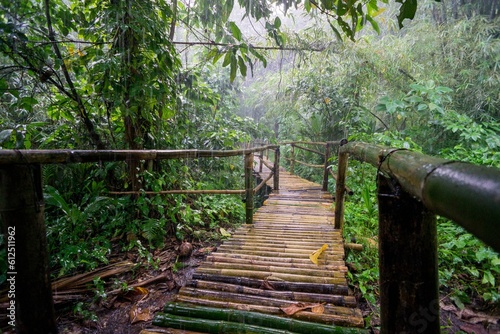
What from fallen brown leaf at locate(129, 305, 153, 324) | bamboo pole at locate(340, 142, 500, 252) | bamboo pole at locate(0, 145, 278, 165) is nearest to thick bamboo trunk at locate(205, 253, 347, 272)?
fallen brown leaf at locate(129, 305, 153, 324)

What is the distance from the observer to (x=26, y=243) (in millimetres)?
1039

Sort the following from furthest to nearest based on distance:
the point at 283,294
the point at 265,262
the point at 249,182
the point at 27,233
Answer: the point at 249,182, the point at 265,262, the point at 283,294, the point at 27,233

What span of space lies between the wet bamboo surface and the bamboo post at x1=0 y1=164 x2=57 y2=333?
68cm

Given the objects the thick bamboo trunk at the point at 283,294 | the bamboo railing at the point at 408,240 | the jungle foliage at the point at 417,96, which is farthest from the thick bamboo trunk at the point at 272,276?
the bamboo railing at the point at 408,240

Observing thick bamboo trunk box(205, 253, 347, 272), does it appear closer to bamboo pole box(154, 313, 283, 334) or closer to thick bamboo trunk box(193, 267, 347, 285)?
thick bamboo trunk box(193, 267, 347, 285)

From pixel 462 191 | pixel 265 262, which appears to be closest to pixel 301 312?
pixel 265 262

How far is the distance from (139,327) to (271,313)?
2.44 feet

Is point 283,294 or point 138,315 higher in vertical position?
point 283,294

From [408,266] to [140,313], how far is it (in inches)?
59.7

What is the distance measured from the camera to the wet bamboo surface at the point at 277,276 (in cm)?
148

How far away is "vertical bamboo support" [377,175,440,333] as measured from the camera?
86cm

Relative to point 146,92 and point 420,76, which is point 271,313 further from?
point 420,76

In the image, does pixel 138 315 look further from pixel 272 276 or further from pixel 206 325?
pixel 272 276

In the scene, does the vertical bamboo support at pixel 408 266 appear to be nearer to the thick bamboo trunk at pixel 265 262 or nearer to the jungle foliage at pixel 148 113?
the jungle foliage at pixel 148 113
